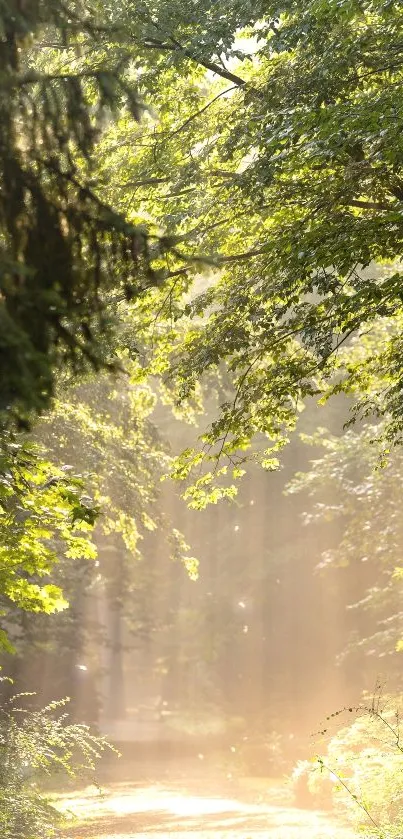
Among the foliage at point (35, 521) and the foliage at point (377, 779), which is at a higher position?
the foliage at point (35, 521)

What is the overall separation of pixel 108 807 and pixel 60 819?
8920 mm

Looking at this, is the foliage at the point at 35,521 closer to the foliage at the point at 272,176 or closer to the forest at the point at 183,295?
the forest at the point at 183,295

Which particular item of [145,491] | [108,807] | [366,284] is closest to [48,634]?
[108,807]

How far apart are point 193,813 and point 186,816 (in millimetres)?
579

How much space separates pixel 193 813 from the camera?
59.0 feet

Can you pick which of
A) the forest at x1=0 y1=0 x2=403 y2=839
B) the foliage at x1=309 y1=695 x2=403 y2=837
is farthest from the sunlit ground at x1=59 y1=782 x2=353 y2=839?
the foliage at x1=309 y1=695 x2=403 y2=837

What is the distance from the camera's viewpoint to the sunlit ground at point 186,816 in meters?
14.6

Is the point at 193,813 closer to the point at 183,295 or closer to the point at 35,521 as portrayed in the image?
the point at 183,295

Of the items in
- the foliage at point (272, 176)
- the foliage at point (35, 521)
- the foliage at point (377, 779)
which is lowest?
the foliage at point (377, 779)

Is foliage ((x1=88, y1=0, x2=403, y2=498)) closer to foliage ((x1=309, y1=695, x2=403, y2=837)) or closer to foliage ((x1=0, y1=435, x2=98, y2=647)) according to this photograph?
foliage ((x1=0, y1=435, x2=98, y2=647))

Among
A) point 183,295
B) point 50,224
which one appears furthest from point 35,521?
point 183,295

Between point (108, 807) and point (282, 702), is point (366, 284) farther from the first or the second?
point (282, 702)

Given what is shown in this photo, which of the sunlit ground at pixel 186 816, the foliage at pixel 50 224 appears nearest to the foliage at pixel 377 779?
the sunlit ground at pixel 186 816

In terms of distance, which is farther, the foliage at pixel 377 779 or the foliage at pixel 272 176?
the foliage at pixel 377 779
